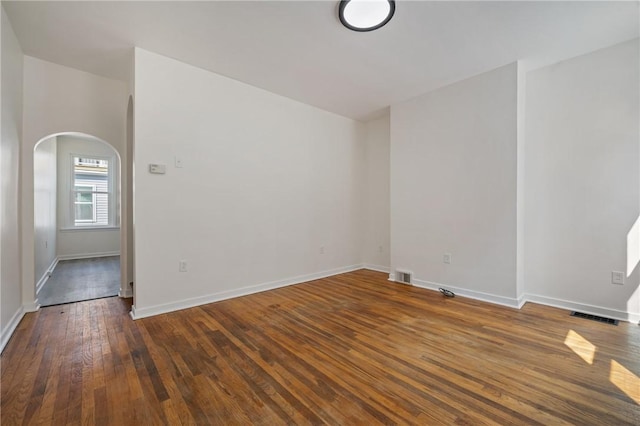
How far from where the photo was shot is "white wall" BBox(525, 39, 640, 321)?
2.68 meters

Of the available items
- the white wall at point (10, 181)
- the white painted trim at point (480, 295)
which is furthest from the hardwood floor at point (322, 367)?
the white wall at point (10, 181)

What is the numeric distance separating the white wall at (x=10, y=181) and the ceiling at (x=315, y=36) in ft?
0.86

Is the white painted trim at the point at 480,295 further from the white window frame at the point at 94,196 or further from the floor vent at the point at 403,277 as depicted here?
the white window frame at the point at 94,196

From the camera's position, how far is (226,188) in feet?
11.2

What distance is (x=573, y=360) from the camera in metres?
1.95

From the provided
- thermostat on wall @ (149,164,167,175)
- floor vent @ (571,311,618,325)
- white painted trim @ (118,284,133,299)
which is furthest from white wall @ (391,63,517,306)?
white painted trim @ (118,284,133,299)

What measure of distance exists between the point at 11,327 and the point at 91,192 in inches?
202

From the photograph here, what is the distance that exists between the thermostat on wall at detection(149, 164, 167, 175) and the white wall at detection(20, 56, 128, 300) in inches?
47.0

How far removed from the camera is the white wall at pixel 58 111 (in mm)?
2957

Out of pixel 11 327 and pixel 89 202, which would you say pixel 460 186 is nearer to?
pixel 11 327

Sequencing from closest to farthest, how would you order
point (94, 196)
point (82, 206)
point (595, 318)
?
1. point (595, 318)
2. point (82, 206)
3. point (94, 196)

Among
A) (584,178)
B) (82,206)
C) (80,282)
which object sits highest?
(584,178)

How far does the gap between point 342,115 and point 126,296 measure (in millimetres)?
4219

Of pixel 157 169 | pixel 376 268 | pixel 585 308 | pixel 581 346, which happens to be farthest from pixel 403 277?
pixel 157 169
